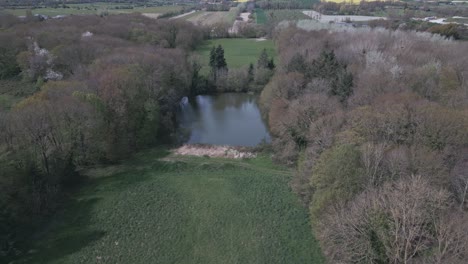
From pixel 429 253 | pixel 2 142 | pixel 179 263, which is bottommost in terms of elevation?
pixel 179 263

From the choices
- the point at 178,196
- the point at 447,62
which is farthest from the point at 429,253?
the point at 447,62

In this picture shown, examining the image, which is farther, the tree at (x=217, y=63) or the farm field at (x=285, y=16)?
the farm field at (x=285, y=16)

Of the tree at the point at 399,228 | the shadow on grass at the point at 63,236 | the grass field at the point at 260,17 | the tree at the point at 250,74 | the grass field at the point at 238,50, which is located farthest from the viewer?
the grass field at the point at 260,17

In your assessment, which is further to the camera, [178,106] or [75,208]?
[178,106]

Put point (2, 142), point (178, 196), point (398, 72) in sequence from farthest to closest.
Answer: point (398, 72)
point (178, 196)
point (2, 142)

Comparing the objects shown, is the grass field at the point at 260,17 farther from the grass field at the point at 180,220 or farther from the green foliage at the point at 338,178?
the green foliage at the point at 338,178

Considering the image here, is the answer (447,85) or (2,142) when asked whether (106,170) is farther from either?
(447,85)

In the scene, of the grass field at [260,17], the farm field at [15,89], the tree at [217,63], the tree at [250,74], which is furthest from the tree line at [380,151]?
the grass field at [260,17]

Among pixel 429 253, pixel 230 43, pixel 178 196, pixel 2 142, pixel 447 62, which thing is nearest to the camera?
pixel 429 253
